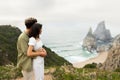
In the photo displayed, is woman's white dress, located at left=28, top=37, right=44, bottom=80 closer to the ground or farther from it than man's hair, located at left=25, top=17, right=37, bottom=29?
closer to the ground

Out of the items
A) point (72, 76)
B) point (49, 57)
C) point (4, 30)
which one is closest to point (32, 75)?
point (72, 76)

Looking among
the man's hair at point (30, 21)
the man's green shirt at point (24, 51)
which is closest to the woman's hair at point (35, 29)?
the man's hair at point (30, 21)

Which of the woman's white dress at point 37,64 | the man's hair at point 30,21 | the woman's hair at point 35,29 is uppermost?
the man's hair at point 30,21

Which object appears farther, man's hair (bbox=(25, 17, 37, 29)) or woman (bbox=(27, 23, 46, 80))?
man's hair (bbox=(25, 17, 37, 29))

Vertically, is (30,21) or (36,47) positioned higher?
(30,21)

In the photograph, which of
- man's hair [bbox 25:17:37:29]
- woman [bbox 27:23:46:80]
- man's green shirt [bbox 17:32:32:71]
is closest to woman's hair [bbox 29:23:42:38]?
woman [bbox 27:23:46:80]

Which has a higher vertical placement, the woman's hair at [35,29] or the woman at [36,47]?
the woman's hair at [35,29]

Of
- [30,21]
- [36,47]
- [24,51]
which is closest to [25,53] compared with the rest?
[24,51]

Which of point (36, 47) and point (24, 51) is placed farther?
point (36, 47)

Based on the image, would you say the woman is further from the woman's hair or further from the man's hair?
the man's hair

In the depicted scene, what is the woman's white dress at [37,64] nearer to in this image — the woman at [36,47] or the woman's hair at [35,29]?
the woman at [36,47]

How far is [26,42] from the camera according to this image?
40.4 feet

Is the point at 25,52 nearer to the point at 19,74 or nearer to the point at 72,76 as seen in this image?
the point at 72,76

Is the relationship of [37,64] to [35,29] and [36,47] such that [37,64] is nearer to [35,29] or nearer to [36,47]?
[36,47]
